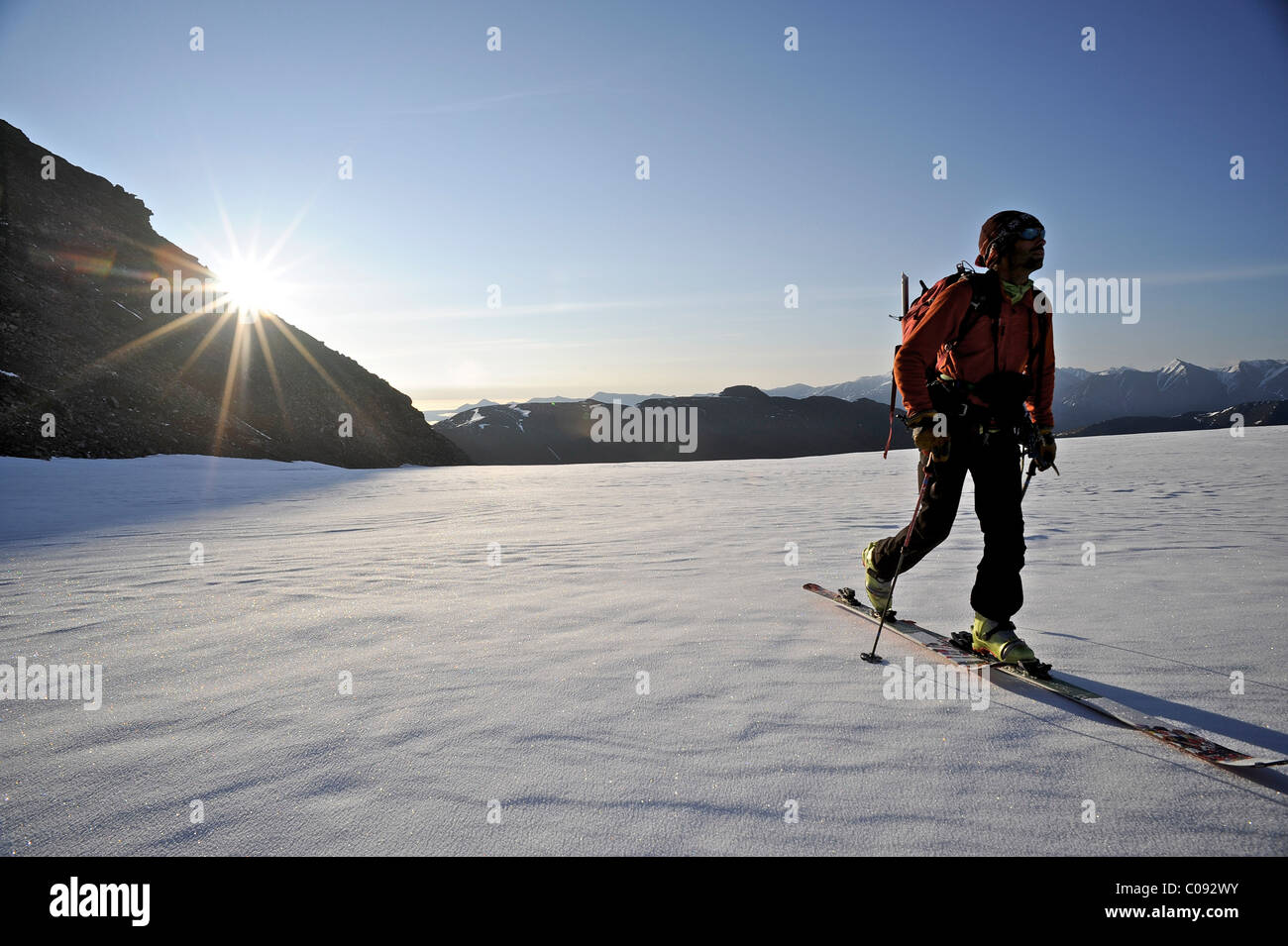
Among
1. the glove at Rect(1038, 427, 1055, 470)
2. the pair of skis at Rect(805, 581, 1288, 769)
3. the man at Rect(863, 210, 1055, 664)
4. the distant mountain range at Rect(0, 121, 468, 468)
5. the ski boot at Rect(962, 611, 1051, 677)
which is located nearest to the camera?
the pair of skis at Rect(805, 581, 1288, 769)

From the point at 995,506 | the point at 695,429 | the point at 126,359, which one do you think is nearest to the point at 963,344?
the point at 995,506

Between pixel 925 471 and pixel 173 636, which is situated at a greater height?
pixel 925 471

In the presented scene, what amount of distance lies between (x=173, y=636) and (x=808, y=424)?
6557 inches

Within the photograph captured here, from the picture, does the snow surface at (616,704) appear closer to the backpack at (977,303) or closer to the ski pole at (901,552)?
the ski pole at (901,552)

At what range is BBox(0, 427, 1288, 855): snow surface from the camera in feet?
6.31

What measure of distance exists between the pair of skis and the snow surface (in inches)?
2.1

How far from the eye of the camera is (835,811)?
1976mm

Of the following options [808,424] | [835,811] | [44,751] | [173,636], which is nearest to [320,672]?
[44,751]

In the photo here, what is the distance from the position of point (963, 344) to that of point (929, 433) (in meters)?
0.55

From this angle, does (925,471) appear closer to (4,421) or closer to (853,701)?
(853,701)

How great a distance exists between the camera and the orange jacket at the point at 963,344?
3242mm

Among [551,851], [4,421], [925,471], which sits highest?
[4,421]

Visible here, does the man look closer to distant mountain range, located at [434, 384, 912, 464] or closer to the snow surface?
Answer: the snow surface

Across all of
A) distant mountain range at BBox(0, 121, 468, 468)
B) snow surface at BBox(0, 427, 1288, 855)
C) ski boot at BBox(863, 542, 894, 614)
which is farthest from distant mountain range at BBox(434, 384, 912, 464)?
ski boot at BBox(863, 542, 894, 614)
